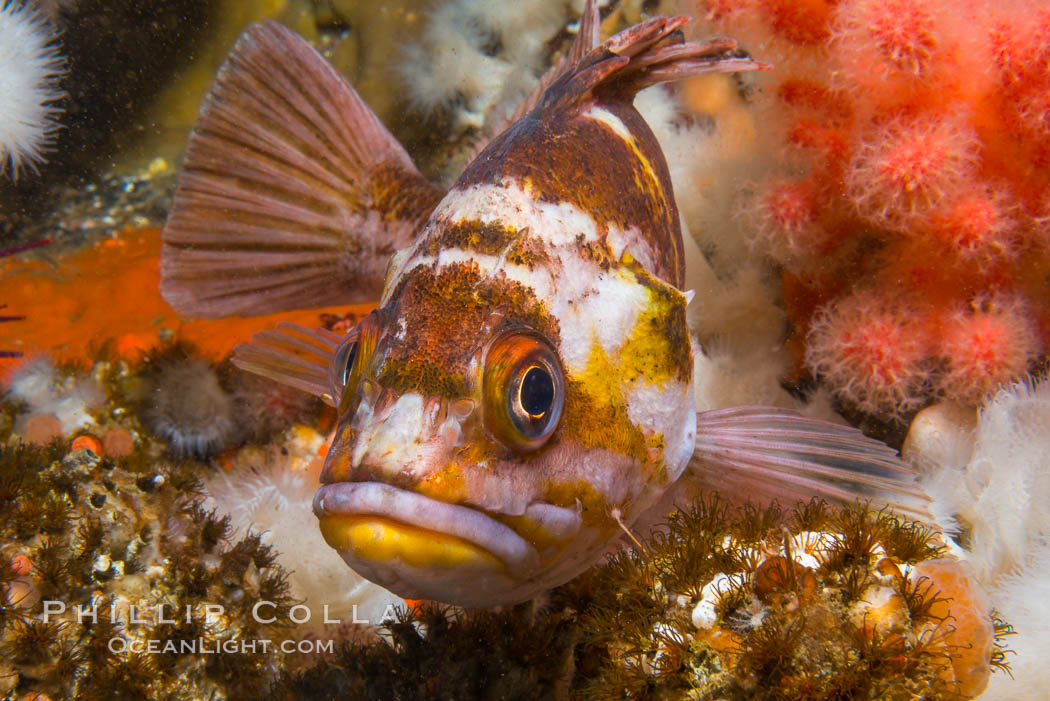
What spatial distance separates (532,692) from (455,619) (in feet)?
1.51

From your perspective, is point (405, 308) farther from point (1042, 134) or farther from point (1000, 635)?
point (1042, 134)

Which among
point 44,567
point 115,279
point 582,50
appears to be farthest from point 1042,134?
point 115,279

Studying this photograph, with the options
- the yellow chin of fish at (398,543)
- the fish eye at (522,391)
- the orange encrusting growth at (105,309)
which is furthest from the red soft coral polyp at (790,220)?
the orange encrusting growth at (105,309)

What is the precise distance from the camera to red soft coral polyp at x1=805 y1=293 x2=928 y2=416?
3543mm

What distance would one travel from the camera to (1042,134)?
320 centimetres

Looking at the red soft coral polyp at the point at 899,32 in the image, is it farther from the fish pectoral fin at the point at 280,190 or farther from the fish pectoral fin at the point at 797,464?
the fish pectoral fin at the point at 280,190

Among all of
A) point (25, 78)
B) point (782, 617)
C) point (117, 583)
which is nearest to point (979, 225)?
point (782, 617)

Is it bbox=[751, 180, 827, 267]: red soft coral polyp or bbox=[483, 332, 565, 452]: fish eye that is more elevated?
bbox=[751, 180, 827, 267]: red soft coral polyp

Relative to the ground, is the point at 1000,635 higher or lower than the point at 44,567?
higher

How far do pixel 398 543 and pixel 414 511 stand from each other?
0.11 meters

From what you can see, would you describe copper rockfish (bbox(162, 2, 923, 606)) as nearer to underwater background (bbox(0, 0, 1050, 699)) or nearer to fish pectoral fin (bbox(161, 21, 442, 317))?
fish pectoral fin (bbox(161, 21, 442, 317))

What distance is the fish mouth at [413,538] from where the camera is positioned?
1.86 meters

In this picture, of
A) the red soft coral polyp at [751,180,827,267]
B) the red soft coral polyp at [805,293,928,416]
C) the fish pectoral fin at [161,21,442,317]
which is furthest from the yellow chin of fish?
the red soft coral polyp at [751,180,827,267]

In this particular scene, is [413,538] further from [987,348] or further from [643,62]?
[987,348]
